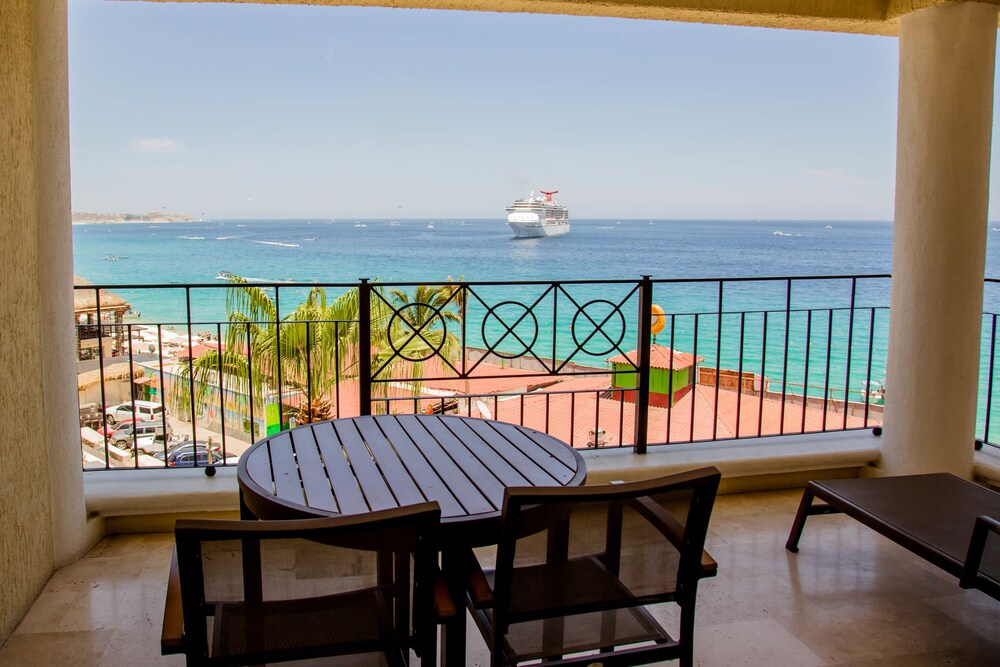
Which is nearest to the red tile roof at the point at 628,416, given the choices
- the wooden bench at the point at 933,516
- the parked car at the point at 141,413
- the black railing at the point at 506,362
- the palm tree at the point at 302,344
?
the black railing at the point at 506,362

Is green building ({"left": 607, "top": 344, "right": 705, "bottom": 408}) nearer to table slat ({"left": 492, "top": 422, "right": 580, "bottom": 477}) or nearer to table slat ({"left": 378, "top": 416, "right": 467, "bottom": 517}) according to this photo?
table slat ({"left": 492, "top": 422, "right": 580, "bottom": 477})

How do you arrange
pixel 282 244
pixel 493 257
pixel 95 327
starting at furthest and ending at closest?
1. pixel 282 244
2. pixel 493 257
3. pixel 95 327

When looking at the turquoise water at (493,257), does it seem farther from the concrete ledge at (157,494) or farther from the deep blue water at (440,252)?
the concrete ledge at (157,494)

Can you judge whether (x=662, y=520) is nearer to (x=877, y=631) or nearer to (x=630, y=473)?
(x=877, y=631)

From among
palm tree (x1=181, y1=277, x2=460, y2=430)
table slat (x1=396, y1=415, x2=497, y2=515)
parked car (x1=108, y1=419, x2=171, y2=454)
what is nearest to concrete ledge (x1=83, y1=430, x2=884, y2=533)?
table slat (x1=396, y1=415, x2=497, y2=515)

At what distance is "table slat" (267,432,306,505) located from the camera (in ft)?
6.11

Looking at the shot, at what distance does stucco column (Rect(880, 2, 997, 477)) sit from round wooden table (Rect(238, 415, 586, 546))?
2238mm

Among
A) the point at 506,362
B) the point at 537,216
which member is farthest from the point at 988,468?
the point at 537,216

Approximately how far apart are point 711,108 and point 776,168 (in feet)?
17.1

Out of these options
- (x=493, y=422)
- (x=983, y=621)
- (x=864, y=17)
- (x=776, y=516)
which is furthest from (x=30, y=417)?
(x=864, y=17)

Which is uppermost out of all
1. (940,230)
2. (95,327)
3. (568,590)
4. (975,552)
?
(940,230)

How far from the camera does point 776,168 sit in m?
43.4

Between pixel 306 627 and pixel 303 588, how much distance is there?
0.10m

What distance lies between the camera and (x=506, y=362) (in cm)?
2284
